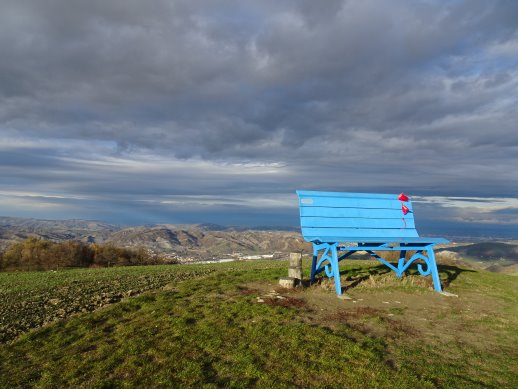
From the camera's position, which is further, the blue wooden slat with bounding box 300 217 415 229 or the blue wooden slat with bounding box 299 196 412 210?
the blue wooden slat with bounding box 299 196 412 210

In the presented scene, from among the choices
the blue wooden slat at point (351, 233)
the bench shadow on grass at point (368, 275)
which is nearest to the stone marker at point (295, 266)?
the bench shadow on grass at point (368, 275)

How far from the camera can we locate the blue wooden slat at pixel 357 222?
10.6 meters

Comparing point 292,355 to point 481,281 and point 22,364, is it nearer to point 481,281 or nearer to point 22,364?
point 22,364

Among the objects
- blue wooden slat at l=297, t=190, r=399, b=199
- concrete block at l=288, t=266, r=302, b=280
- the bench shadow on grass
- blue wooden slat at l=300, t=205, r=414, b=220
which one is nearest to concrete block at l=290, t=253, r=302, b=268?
concrete block at l=288, t=266, r=302, b=280

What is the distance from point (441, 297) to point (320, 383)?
7240mm

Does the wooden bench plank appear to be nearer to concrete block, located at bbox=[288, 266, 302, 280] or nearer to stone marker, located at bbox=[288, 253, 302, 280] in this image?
stone marker, located at bbox=[288, 253, 302, 280]

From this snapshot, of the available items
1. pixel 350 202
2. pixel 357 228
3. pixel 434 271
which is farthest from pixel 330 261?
pixel 434 271

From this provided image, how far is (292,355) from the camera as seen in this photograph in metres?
5.36

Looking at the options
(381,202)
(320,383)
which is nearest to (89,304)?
(320,383)

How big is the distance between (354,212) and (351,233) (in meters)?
0.94

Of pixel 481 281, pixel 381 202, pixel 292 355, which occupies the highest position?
pixel 381 202

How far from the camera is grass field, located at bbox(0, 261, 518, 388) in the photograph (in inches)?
187

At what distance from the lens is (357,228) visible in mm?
11086

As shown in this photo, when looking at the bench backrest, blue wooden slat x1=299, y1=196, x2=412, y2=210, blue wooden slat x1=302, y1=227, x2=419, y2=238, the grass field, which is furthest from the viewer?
blue wooden slat x1=299, y1=196, x2=412, y2=210
